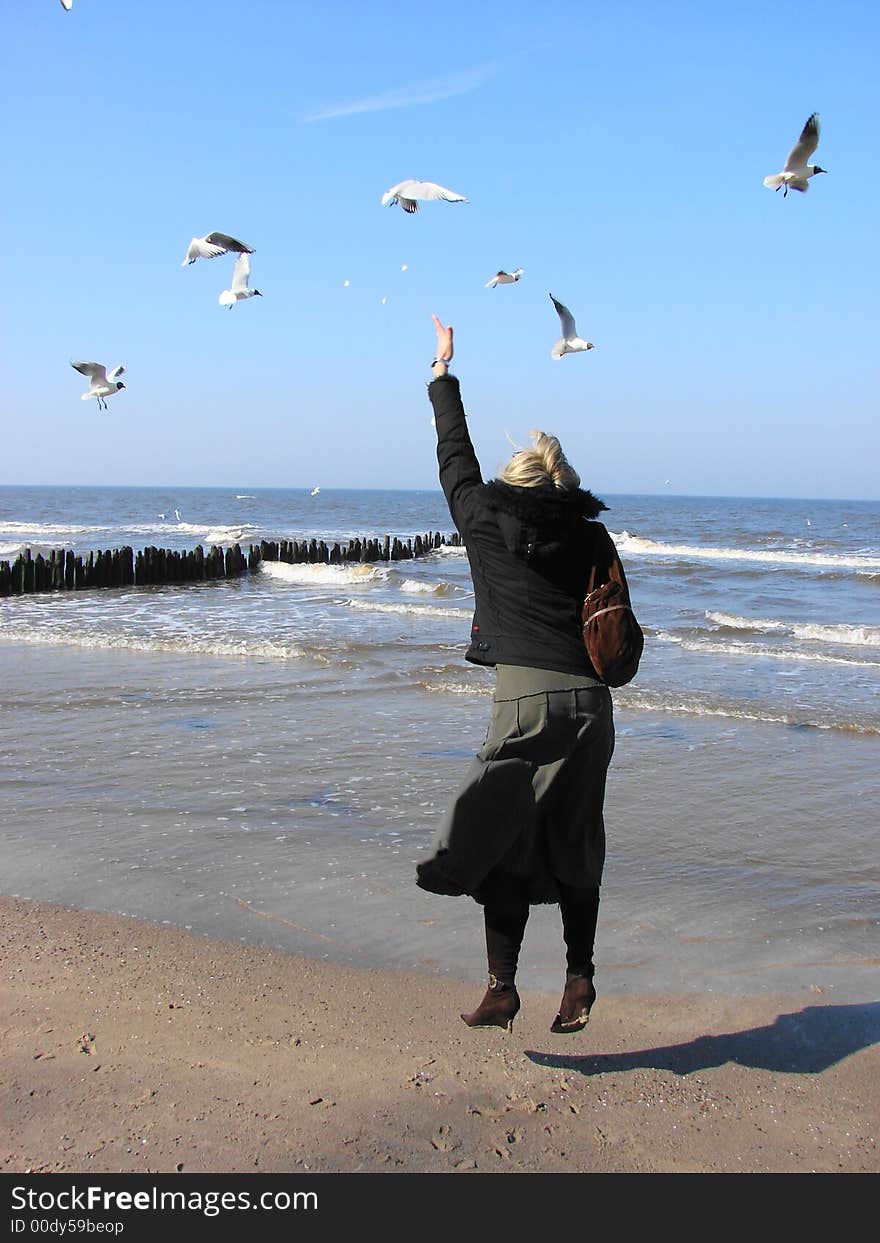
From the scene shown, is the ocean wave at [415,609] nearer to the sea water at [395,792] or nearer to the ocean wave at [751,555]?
the sea water at [395,792]

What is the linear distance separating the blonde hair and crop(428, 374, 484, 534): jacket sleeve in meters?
0.14

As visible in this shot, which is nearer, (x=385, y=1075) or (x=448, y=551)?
(x=385, y=1075)

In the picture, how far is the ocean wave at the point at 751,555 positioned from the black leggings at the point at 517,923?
103 feet

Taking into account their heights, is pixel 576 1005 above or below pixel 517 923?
below

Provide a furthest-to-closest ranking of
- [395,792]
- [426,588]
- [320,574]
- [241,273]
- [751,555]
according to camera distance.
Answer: [751,555], [320,574], [426,588], [241,273], [395,792]

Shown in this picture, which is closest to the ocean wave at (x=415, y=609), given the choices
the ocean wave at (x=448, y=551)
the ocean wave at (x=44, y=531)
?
the ocean wave at (x=448, y=551)

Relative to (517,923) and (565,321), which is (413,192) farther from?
(517,923)

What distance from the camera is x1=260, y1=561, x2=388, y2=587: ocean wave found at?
93.2 ft

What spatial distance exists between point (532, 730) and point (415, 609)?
16994 mm

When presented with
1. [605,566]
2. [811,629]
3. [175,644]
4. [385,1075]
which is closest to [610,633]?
[605,566]

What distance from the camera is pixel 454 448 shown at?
3.29 metres

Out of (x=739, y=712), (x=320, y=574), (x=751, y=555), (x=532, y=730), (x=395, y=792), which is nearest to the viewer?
(x=532, y=730)
